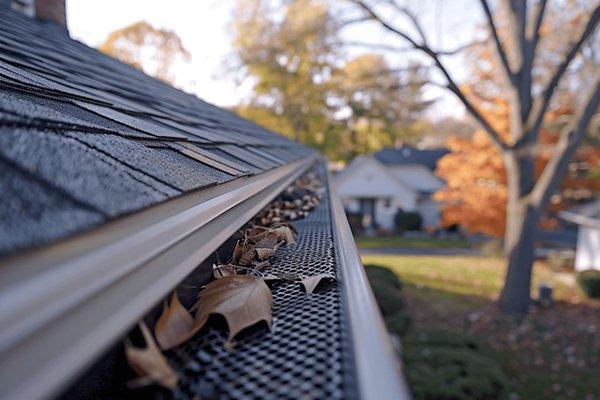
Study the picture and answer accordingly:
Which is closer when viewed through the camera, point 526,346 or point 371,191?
point 526,346

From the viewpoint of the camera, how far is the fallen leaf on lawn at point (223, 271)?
4.46ft

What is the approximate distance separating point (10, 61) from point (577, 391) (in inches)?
333

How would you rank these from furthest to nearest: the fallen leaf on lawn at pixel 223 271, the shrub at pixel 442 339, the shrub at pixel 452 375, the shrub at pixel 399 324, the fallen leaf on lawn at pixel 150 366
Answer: the shrub at pixel 399 324 < the shrub at pixel 442 339 < the shrub at pixel 452 375 < the fallen leaf on lawn at pixel 223 271 < the fallen leaf on lawn at pixel 150 366

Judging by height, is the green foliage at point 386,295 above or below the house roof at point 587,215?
below

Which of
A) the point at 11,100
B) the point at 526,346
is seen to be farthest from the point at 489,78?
the point at 11,100

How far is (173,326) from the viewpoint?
97cm

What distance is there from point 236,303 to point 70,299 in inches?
19.9

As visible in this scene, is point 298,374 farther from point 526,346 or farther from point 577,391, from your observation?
point 526,346

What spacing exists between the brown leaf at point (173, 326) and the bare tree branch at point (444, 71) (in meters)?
10.9

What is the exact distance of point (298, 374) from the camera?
0.82 meters

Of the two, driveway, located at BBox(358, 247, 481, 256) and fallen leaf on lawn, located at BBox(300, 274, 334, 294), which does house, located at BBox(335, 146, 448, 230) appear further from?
fallen leaf on lawn, located at BBox(300, 274, 334, 294)

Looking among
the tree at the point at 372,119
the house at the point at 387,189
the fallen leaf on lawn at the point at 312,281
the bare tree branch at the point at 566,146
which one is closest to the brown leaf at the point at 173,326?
the fallen leaf on lawn at the point at 312,281

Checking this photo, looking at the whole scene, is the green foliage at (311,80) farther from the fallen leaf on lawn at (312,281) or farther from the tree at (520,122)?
the fallen leaf on lawn at (312,281)

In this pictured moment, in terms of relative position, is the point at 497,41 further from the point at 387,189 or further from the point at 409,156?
the point at 409,156
